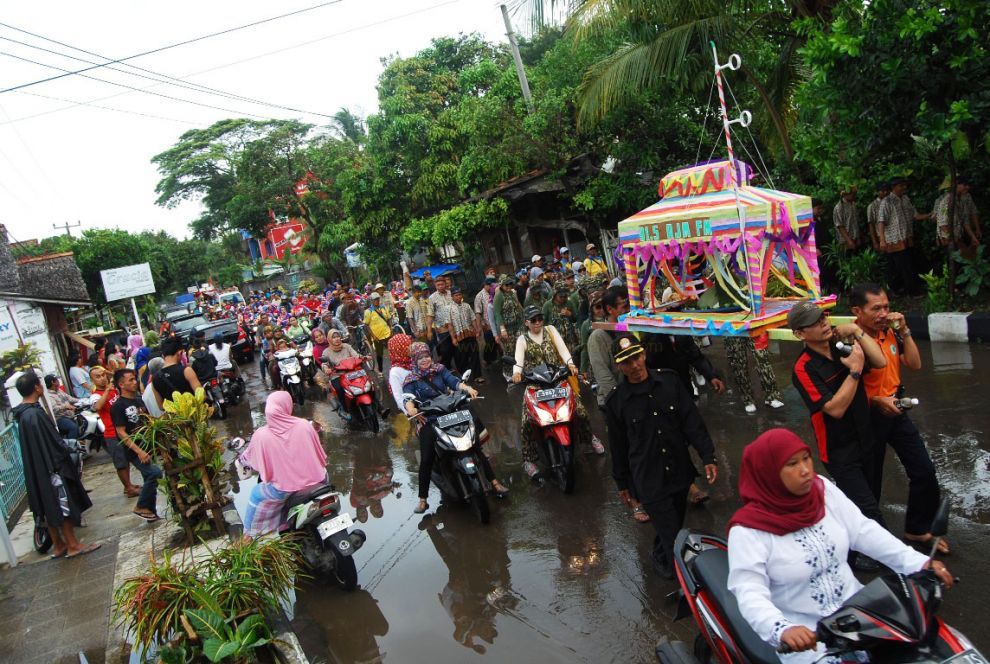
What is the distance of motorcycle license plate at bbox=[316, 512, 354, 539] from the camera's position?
5375 millimetres

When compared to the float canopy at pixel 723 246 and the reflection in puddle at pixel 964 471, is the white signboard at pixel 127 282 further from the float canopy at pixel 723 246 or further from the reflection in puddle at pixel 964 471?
the reflection in puddle at pixel 964 471

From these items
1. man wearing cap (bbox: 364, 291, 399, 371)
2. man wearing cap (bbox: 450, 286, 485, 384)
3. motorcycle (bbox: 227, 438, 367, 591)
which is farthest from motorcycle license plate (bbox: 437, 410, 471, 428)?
man wearing cap (bbox: 364, 291, 399, 371)

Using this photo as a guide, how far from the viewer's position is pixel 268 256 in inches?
2621

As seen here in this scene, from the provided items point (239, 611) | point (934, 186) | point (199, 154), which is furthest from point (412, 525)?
point (199, 154)

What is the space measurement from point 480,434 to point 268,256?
210 feet

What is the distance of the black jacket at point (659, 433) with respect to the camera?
4445mm

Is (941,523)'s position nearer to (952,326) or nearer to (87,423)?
(952,326)

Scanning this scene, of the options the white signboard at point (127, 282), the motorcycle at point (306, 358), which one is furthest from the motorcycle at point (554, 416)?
the white signboard at point (127, 282)

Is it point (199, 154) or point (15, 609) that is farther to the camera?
point (199, 154)

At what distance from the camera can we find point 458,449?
6125 millimetres

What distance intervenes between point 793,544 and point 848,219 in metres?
9.32

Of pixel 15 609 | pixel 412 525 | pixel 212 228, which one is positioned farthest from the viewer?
pixel 212 228

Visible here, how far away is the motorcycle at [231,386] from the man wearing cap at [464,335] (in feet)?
17.6

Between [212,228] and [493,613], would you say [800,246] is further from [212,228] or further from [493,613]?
[212,228]
